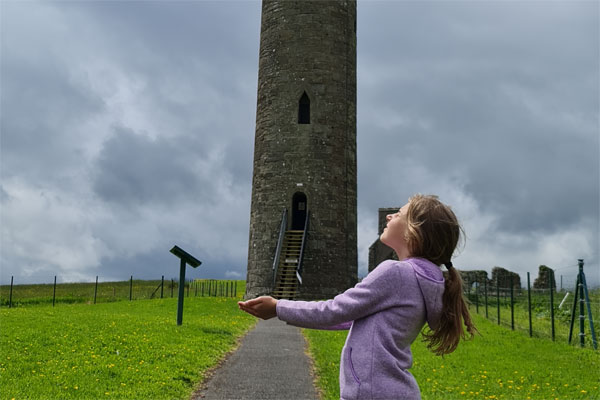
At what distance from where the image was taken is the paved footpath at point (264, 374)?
7.39 metres

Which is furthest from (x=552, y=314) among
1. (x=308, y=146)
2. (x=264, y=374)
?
(x=308, y=146)

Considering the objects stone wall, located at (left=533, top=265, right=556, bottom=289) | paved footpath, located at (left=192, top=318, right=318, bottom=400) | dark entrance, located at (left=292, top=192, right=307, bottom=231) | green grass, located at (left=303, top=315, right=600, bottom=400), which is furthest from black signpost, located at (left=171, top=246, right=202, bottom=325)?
stone wall, located at (left=533, top=265, right=556, bottom=289)

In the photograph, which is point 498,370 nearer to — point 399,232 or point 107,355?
point 107,355

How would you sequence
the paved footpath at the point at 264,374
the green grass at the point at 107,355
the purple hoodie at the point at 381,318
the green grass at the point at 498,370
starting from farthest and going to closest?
the green grass at the point at 498,370 < the paved footpath at the point at 264,374 < the green grass at the point at 107,355 < the purple hoodie at the point at 381,318

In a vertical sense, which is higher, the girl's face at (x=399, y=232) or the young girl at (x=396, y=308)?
the girl's face at (x=399, y=232)

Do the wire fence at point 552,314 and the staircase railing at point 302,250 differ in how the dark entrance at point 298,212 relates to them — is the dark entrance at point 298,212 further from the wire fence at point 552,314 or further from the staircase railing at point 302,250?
the wire fence at point 552,314

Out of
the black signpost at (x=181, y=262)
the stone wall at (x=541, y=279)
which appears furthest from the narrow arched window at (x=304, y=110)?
the stone wall at (x=541, y=279)

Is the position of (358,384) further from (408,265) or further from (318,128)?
(318,128)

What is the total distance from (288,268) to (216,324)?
23.2ft

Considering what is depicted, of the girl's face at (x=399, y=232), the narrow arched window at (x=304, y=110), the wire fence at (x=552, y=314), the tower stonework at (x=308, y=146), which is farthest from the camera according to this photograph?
the narrow arched window at (x=304, y=110)

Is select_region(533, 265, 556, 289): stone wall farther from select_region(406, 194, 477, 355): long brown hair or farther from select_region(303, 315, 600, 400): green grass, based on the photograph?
select_region(406, 194, 477, 355): long brown hair

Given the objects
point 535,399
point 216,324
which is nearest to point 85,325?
point 216,324

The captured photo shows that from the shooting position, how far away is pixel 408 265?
2.88 metres

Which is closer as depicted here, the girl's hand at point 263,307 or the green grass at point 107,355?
the girl's hand at point 263,307
